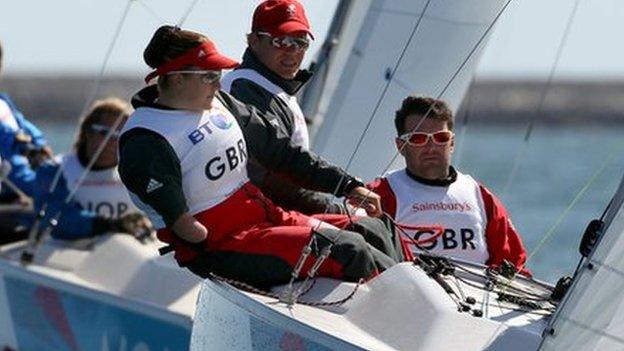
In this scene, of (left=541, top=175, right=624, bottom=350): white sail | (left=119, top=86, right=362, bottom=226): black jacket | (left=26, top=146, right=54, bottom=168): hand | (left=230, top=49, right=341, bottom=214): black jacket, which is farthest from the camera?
(left=26, top=146, right=54, bottom=168): hand

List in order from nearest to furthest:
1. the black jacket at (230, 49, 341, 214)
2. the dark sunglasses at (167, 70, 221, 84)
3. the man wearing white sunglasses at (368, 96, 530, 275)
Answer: the dark sunglasses at (167, 70, 221, 84)
the black jacket at (230, 49, 341, 214)
the man wearing white sunglasses at (368, 96, 530, 275)

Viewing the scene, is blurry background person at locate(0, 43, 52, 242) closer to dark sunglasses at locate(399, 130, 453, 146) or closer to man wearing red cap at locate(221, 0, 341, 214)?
man wearing red cap at locate(221, 0, 341, 214)

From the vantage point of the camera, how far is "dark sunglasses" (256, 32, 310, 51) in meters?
7.45

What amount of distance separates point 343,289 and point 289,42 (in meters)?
0.91

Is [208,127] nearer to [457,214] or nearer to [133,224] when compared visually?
[457,214]

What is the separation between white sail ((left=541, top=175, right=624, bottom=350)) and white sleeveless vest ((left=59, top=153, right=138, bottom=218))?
470 centimetres

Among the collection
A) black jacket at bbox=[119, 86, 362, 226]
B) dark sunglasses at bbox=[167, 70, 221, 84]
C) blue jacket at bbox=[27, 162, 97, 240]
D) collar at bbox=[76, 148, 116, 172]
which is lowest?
blue jacket at bbox=[27, 162, 97, 240]

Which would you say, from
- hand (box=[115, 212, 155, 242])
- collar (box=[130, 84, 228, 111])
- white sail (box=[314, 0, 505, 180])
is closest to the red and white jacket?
collar (box=[130, 84, 228, 111])

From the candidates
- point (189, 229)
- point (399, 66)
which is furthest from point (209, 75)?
point (399, 66)

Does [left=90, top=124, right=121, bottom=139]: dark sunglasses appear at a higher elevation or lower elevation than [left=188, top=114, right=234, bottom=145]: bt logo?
lower

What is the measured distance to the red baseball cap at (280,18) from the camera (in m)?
7.43

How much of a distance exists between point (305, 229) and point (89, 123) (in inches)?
155

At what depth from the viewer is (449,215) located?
7.77 meters

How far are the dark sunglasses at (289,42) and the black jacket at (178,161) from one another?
0.95 ft
